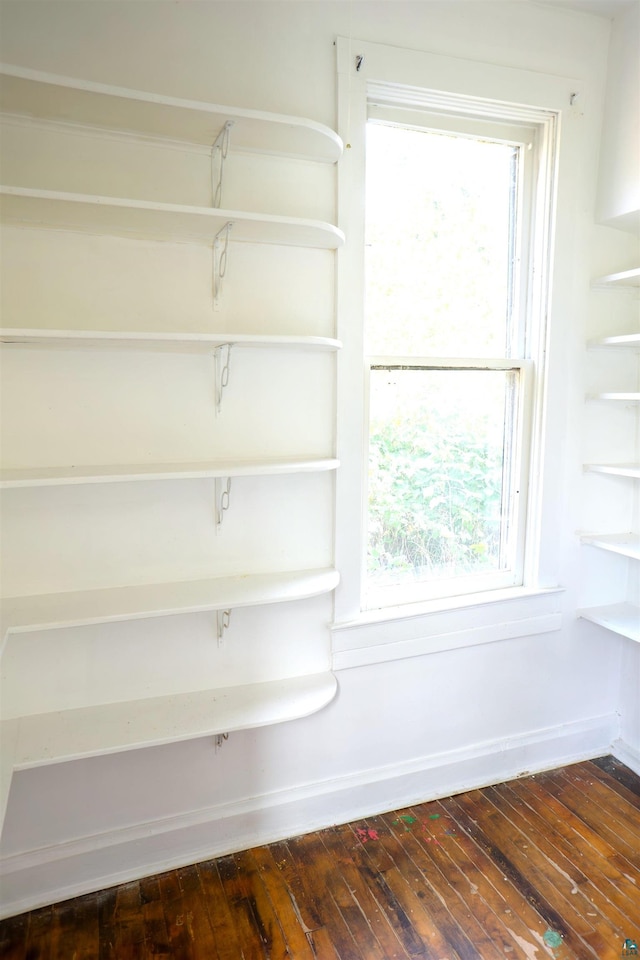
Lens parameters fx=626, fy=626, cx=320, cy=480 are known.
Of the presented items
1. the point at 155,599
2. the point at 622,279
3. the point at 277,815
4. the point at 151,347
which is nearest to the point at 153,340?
the point at 151,347

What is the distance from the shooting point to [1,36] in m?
1.55

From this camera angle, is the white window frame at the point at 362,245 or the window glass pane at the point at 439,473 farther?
the window glass pane at the point at 439,473

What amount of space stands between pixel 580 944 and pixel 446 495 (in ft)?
4.44

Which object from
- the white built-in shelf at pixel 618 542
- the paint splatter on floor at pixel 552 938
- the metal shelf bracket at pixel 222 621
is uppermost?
Answer: the white built-in shelf at pixel 618 542

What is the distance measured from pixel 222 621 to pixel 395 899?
96 centimetres

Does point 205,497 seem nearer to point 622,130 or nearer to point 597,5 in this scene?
point 622,130

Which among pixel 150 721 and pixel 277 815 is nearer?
pixel 150 721

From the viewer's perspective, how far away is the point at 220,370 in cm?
184

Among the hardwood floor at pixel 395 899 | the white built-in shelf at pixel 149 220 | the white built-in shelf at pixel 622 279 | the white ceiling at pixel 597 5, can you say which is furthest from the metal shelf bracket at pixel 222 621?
the white ceiling at pixel 597 5

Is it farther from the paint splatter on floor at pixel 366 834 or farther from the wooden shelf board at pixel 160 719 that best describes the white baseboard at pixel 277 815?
the wooden shelf board at pixel 160 719

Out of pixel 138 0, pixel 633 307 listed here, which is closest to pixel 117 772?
pixel 138 0

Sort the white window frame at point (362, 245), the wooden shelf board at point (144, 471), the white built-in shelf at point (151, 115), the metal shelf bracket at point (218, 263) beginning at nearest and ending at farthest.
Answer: the white built-in shelf at point (151, 115), the wooden shelf board at point (144, 471), the metal shelf bracket at point (218, 263), the white window frame at point (362, 245)

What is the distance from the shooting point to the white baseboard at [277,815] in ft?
5.98

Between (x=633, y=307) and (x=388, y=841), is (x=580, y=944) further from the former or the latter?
(x=633, y=307)
